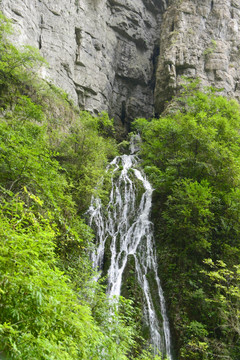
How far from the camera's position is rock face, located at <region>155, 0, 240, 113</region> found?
21.8 metres

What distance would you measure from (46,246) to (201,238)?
6984mm

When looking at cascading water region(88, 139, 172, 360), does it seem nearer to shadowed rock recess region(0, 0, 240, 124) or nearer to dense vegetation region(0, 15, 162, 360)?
dense vegetation region(0, 15, 162, 360)

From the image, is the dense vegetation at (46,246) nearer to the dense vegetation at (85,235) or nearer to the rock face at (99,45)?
the dense vegetation at (85,235)

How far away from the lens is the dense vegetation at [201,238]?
734 cm

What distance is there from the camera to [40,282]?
270cm

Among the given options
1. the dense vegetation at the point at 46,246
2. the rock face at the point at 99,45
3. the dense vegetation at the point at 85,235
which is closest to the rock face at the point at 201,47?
the rock face at the point at 99,45

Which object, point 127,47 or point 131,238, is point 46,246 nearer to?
point 131,238

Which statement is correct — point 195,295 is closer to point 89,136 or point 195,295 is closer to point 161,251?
point 161,251

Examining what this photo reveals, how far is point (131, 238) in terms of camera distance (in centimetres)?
1076

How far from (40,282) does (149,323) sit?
21.7ft

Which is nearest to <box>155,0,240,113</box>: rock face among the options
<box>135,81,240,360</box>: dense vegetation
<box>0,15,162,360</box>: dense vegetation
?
<box>135,81,240,360</box>: dense vegetation

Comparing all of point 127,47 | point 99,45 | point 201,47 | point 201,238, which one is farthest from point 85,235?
point 127,47

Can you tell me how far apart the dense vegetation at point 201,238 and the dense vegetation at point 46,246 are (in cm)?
211

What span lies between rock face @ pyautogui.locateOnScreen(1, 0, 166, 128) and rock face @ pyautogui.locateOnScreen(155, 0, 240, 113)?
11.8 feet
